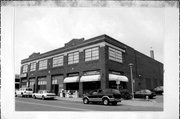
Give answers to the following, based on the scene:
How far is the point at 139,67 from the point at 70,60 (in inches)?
136

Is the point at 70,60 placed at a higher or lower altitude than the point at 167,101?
higher

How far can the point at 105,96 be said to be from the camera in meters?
10.2

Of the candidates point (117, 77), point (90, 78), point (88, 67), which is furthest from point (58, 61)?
point (117, 77)

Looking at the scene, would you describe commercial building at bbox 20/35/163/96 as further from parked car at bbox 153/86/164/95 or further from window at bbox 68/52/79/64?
parked car at bbox 153/86/164/95

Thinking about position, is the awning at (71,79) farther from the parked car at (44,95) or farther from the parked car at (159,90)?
the parked car at (159,90)

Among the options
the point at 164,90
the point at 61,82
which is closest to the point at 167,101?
the point at 164,90

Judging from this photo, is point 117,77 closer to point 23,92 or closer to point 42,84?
point 42,84

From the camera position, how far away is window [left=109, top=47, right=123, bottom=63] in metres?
10.5

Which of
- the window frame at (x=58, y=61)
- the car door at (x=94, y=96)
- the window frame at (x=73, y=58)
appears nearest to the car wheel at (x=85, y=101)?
the car door at (x=94, y=96)

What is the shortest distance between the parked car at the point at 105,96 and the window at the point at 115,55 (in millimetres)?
1486

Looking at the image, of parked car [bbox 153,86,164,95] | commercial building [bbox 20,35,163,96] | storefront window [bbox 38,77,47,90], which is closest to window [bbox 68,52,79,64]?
commercial building [bbox 20,35,163,96]

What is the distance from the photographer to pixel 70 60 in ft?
36.0

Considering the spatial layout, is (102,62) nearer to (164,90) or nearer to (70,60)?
(70,60)

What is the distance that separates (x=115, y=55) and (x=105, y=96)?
6.59 feet
